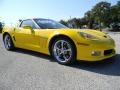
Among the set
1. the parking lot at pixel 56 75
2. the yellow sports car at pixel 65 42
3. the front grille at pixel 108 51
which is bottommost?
the parking lot at pixel 56 75

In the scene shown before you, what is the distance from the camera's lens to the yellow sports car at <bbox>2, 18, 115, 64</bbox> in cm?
489

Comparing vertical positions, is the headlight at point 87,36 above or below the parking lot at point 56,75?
above

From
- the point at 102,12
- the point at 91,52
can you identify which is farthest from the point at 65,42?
the point at 102,12

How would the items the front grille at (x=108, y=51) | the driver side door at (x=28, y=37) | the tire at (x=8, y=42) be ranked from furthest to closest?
1. the tire at (x=8, y=42)
2. the driver side door at (x=28, y=37)
3. the front grille at (x=108, y=51)

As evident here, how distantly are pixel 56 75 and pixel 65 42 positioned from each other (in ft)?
3.57

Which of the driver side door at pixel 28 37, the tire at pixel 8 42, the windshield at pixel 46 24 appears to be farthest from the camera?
the tire at pixel 8 42

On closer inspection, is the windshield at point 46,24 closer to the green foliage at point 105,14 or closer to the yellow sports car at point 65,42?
the yellow sports car at point 65,42

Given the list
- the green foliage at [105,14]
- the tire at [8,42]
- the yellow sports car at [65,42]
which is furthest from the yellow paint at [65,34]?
the green foliage at [105,14]

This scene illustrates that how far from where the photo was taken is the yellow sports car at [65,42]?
489cm

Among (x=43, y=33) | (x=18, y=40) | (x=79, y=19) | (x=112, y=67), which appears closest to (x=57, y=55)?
(x=43, y=33)

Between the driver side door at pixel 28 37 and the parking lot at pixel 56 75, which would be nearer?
the parking lot at pixel 56 75

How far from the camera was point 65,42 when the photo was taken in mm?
5238

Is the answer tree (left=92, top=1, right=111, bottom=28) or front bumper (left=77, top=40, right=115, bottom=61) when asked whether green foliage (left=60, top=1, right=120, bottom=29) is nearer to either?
tree (left=92, top=1, right=111, bottom=28)

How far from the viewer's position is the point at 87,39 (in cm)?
488
